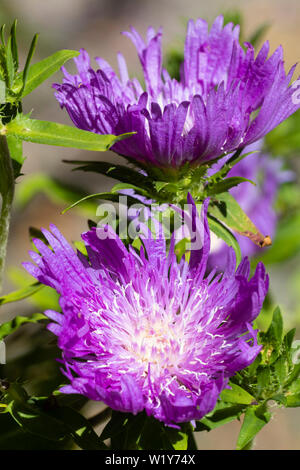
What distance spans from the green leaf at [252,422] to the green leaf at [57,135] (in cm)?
42

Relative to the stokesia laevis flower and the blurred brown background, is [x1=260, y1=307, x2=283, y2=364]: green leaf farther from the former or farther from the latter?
the blurred brown background

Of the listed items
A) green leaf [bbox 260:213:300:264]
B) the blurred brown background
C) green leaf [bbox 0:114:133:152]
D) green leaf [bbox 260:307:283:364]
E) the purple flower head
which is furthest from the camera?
the blurred brown background

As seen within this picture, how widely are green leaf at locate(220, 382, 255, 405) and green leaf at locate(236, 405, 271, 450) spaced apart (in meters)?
0.02

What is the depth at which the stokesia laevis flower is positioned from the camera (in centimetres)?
→ 81

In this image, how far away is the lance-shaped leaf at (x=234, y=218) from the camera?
939mm

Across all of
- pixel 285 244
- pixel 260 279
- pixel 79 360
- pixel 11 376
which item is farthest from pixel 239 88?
pixel 285 244

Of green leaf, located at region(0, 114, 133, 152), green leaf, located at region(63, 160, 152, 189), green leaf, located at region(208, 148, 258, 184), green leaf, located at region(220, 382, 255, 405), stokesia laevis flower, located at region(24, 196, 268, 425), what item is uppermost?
green leaf, located at region(0, 114, 133, 152)

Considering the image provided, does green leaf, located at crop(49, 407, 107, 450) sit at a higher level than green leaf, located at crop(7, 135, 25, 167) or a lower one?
lower

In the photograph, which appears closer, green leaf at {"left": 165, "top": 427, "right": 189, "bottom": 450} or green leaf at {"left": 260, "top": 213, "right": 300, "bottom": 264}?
green leaf at {"left": 165, "top": 427, "right": 189, "bottom": 450}

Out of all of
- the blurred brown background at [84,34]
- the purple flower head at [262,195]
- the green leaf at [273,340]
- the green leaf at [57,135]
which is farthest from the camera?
the blurred brown background at [84,34]

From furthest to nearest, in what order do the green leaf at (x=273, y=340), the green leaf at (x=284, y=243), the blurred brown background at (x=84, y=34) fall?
the blurred brown background at (x=84, y=34) → the green leaf at (x=284, y=243) → the green leaf at (x=273, y=340)

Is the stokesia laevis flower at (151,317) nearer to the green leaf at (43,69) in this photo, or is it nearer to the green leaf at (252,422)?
the green leaf at (252,422)

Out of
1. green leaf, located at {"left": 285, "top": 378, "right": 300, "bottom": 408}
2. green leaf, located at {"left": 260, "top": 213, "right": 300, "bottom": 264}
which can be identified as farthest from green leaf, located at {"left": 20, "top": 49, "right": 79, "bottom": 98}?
green leaf, located at {"left": 260, "top": 213, "right": 300, "bottom": 264}

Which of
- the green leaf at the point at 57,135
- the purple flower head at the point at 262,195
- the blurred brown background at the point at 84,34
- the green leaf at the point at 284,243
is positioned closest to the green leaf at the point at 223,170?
the green leaf at the point at 57,135
